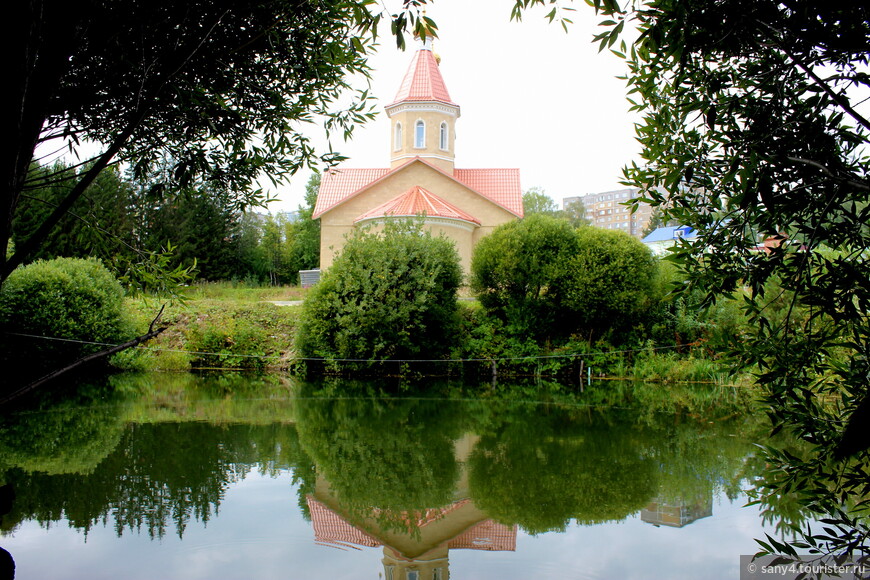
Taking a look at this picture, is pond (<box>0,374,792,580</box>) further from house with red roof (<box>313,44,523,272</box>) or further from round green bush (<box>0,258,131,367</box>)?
house with red roof (<box>313,44,523,272</box>)

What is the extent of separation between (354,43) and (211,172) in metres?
1.38

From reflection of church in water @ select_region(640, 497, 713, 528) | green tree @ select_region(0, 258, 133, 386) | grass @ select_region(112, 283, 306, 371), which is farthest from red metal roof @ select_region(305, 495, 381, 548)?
grass @ select_region(112, 283, 306, 371)

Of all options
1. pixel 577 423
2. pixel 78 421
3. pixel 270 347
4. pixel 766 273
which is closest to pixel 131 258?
Answer: pixel 766 273

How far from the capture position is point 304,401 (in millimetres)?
11680

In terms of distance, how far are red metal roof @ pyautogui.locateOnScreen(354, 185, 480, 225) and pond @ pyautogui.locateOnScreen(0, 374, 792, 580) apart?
14281 millimetres

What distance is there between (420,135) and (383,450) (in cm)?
2264

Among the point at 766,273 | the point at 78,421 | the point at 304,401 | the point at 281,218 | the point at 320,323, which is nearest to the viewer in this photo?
the point at 766,273

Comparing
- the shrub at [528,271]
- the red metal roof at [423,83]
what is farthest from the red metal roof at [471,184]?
the shrub at [528,271]

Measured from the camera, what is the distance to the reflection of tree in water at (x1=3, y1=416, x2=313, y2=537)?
4.80 meters

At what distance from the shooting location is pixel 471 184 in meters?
30.1

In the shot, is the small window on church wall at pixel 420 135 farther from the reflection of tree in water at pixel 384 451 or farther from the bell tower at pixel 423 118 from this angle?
the reflection of tree in water at pixel 384 451

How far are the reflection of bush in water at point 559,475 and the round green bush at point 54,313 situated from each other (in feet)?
34.8

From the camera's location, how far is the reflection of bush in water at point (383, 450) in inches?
222

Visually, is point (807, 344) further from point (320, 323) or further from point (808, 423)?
point (320, 323)
